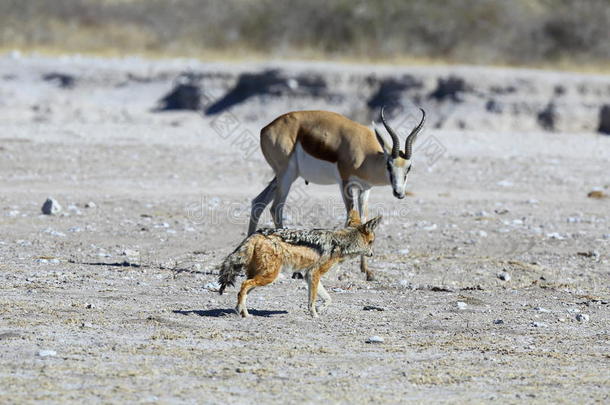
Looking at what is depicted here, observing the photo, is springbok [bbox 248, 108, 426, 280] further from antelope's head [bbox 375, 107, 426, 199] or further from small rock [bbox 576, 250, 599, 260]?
small rock [bbox 576, 250, 599, 260]

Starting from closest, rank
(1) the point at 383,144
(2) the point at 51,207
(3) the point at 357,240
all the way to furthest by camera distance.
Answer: (3) the point at 357,240 < (1) the point at 383,144 < (2) the point at 51,207

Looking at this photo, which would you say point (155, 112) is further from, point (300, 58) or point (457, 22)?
point (457, 22)

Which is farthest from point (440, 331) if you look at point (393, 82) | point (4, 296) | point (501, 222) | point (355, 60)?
point (355, 60)

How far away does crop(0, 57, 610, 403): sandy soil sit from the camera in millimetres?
7262

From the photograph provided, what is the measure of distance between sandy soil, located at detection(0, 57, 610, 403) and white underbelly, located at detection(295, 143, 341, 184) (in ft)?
3.78

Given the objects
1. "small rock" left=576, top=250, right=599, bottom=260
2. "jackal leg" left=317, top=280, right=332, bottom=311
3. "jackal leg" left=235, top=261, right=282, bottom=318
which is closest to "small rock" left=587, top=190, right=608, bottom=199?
"small rock" left=576, top=250, right=599, bottom=260

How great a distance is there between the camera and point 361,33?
34188 mm

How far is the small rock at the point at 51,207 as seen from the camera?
14438 mm

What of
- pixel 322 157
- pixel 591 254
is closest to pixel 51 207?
pixel 322 157

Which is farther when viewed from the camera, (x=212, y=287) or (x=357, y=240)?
(x=212, y=287)

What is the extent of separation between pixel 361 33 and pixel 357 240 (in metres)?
25.5

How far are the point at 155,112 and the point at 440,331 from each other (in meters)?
18.2

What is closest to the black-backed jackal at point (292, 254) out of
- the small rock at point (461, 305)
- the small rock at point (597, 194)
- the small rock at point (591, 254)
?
the small rock at point (461, 305)

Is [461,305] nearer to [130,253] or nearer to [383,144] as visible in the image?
[383,144]
